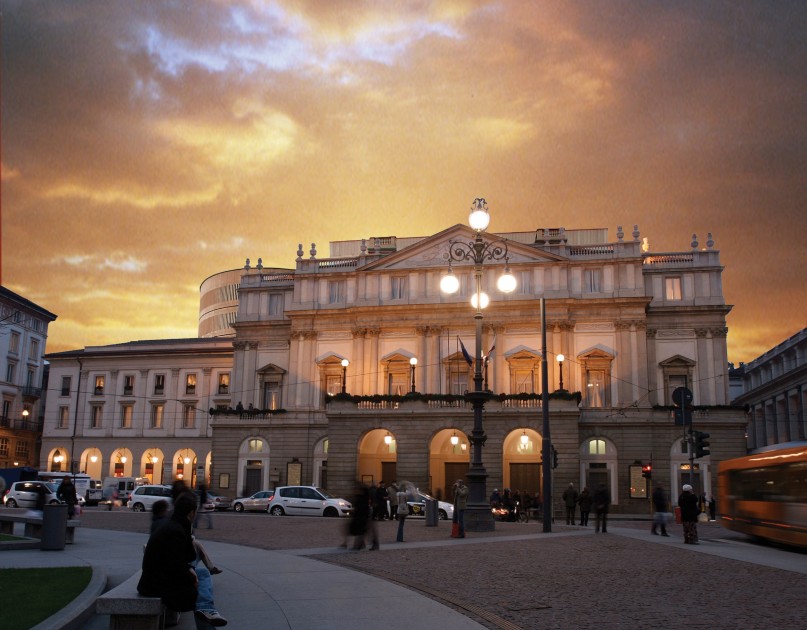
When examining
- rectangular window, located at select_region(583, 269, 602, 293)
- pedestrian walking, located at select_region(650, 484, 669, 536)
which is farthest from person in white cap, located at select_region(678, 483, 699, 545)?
rectangular window, located at select_region(583, 269, 602, 293)

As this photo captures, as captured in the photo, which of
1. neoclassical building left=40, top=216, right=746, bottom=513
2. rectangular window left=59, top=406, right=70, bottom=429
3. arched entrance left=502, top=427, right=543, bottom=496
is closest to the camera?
neoclassical building left=40, top=216, right=746, bottom=513

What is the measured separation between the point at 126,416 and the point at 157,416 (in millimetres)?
3102

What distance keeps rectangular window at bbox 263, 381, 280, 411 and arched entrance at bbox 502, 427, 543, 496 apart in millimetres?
18748

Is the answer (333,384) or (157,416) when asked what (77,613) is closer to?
(333,384)

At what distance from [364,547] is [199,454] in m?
55.3

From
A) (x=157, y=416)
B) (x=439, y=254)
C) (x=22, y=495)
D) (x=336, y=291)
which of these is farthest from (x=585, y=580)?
(x=157, y=416)

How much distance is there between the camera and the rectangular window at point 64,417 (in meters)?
78.6

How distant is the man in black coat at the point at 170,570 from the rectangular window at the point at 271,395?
55.7m

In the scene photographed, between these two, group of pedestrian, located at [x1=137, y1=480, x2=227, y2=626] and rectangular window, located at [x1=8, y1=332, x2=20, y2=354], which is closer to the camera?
group of pedestrian, located at [x1=137, y1=480, x2=227, y2=626]

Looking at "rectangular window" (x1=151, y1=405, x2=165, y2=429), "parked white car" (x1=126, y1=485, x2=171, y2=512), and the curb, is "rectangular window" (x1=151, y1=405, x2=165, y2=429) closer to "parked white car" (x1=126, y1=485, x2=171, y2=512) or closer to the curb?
"parked white car" (x1=126, y1=485, x2=171, y2=512)

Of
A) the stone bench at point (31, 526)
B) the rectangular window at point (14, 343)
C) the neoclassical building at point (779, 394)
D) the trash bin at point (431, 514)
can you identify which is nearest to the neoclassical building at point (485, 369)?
the neoclassical building at point (779, 394)

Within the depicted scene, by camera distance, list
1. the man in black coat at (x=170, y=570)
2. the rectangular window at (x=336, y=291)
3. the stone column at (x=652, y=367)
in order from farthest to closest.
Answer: the rectangular window at (x=336, y=291), the stone column at (x=652, y=367), the man in black coat at (x=170, y=570)

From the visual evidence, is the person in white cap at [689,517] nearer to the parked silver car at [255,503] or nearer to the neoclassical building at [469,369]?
the neoclassical building at [469,369]

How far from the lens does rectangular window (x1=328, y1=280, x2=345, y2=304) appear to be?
6438 cm
